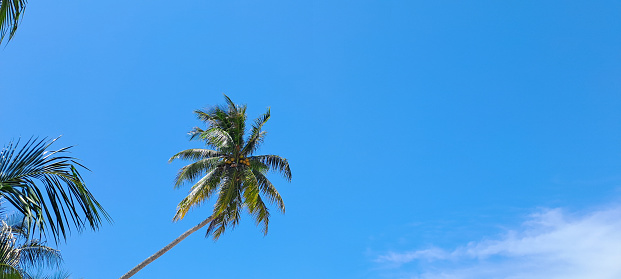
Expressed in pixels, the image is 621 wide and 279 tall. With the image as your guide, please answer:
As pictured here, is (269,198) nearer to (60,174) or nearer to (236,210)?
(236,210)

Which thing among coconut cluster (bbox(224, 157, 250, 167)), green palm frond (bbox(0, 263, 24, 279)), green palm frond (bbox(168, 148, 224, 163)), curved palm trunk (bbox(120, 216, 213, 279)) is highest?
green palm frond (bbox(168, 148, 224, 163))

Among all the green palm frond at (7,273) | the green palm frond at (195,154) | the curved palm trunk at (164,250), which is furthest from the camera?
the green palm frond at (195,154)

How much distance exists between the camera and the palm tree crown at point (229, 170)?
23703mm

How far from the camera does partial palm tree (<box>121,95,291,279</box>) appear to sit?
2359 centimetres

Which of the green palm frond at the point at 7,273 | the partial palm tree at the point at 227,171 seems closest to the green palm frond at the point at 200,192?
the partial palm tree at the point at 227,171

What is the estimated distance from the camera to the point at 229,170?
2458cm

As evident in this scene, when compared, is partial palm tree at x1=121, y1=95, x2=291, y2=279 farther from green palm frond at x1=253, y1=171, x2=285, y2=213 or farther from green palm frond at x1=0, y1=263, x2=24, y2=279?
green palm frond at x1=0, y1=263, x2=24, y2=279

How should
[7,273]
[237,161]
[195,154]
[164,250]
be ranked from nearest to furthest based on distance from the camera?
[7,273] < [164,250] < [237,161] < [195,154]

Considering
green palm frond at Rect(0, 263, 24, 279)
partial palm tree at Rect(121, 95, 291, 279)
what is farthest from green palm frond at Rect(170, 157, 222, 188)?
green palm frond at Rect(0, 263, 24, 279)

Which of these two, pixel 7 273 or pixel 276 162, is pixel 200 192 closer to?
pixel 276 162

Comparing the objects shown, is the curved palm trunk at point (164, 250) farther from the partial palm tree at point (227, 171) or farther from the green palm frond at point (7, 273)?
the green palm frond at point (7, 273)

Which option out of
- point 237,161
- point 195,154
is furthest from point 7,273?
point 195,154

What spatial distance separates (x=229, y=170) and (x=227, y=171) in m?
0.10

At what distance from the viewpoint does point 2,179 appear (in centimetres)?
409
